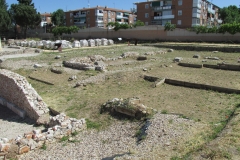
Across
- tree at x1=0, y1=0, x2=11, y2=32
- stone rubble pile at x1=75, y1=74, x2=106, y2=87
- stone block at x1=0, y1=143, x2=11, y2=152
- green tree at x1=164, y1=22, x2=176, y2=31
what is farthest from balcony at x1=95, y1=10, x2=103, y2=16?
stone block at x1=0, y1=143, x2=11, y2=152

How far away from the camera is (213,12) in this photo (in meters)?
68.0

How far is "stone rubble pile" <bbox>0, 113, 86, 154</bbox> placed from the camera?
7863mm

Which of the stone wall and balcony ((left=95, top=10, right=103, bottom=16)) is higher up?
balcony ((left=95, top=10, right=103, bottom=16))

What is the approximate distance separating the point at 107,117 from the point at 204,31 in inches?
1235

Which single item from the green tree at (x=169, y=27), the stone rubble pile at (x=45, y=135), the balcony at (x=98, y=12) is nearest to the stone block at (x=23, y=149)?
the stone rubble pile at (x=45, y=135)

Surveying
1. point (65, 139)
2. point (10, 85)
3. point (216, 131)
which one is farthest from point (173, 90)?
point (10, 85)

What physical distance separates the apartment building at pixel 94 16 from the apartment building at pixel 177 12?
13.6 meters

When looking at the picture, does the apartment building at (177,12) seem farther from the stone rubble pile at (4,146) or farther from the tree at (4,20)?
the stone rubble pile at (4,146)

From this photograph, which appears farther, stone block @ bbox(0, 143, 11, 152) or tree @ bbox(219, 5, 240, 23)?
tree @ bbox(219, 5, 240, 23)

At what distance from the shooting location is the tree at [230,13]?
6191 cm

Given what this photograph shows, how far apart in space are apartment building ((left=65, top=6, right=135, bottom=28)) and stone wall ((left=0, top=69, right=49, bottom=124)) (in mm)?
57126

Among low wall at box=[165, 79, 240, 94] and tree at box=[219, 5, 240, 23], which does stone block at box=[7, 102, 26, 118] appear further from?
tree at box=[219, 5, 240, 23]

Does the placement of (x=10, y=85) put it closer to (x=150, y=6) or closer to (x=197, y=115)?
(x=197, y=115)

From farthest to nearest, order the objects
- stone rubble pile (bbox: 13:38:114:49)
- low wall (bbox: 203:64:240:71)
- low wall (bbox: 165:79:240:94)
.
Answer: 1. stone rubble pile (bbox: 13:38:114:49)
2. low wall (bbox: 203:64:240:71)
3. low wall (bbox: 165:79:240:94)
